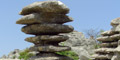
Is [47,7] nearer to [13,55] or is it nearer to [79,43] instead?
[79,43]

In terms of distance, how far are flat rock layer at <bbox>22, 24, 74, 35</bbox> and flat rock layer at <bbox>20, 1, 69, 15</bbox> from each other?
97 centimetres

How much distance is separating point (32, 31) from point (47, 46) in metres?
1.48

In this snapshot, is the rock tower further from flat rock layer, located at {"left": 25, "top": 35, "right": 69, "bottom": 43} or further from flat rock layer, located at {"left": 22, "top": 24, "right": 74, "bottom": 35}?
flat rock layer, located at {"left": 25, "top": 35, "right": 69, "bottom": 43}

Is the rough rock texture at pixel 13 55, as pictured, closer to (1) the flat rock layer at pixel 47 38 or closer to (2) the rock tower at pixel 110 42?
(2) the rock tower at pixel 110 42

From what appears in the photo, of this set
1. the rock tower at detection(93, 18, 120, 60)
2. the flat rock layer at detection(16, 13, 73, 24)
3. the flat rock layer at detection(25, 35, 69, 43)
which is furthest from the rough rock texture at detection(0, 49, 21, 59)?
the flat rock layer at detection(25, 35, 69, 43)

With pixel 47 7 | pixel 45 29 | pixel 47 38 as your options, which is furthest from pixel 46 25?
pixel 47 7

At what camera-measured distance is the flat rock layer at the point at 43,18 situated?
15406mm

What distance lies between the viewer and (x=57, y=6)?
15.6m

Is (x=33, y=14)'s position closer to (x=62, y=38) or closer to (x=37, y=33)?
(x=37, y=33)

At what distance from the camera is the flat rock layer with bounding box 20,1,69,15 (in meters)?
15.3

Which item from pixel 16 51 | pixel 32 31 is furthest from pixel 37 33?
pixel 16 51

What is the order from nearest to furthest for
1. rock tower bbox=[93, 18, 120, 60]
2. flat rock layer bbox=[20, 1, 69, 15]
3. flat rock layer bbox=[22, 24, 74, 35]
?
flat rock layer bbox=[20, 1, 69, 15] < flat rock layer bbox=[22, 24, 74, 35] < rock tower bbox=[93, 18, 120, 60]

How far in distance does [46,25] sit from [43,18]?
0.54 metres

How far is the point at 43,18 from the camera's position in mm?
15688
